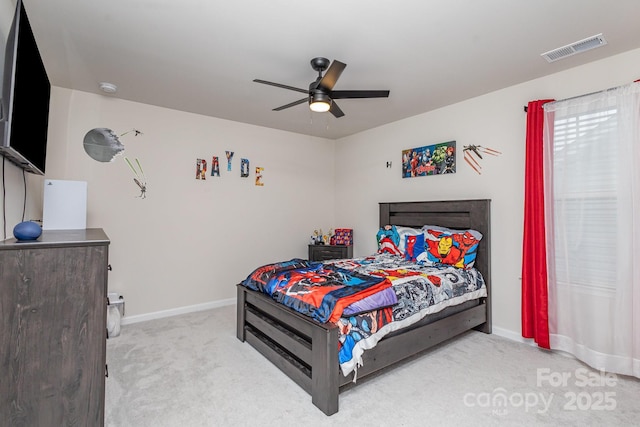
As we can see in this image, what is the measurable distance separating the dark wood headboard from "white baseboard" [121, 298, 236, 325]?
95.2 inches

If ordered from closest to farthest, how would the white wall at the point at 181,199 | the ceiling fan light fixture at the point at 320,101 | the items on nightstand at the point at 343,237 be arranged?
the ceiling fan light fixture at the point at 320,101 < the white wall at the point at 181,199 < the items on nightstand at the point at 343,237

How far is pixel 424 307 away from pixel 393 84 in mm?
2111

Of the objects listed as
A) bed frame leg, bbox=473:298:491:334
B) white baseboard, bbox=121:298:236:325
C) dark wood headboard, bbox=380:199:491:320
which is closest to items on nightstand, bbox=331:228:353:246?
dark wood headboard, bbox=380:199:491:320

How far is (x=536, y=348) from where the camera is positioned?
295cm

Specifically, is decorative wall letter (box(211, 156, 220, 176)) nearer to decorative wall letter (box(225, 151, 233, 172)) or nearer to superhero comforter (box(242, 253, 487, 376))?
decorative wall letter (box(225, 151, 233, 172))

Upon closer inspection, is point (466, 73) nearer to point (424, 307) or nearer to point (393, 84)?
point (393, 84)

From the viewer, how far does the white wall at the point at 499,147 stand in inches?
110

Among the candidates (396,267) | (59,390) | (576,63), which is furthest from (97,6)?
(576,63)

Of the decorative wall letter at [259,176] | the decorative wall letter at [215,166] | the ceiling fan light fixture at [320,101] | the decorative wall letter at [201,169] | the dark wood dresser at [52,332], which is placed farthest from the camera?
the decorative wall letter at [259,176]

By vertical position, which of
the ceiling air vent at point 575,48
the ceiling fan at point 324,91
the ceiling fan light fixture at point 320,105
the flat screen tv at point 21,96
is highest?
the ceiling air vent at point 575,48

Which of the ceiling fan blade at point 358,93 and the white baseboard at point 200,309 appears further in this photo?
the white baseboard at point 200,309

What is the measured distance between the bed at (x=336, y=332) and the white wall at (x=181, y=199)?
1337 millimetres

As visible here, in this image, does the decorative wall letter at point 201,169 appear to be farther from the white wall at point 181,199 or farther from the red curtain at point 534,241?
the red curtain at point 534,241

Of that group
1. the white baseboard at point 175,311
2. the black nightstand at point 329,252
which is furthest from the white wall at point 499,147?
the white baseboard at point 175,311
